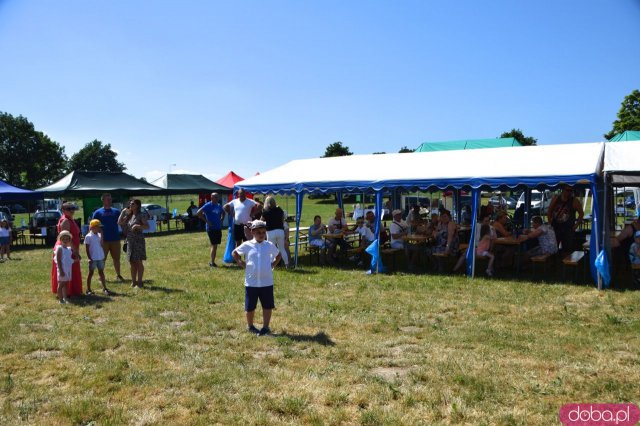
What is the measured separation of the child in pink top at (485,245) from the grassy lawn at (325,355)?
0.81 metres

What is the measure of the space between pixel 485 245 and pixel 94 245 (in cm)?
667

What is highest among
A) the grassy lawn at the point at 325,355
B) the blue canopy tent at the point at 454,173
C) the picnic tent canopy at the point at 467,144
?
the picnic tent canopy at the point at 467,144

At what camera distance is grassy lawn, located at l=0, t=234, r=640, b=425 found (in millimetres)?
3689

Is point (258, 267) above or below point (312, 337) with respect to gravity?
above

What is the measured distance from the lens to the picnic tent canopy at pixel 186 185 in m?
23.2

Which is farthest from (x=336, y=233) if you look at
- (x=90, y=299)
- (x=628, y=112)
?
(x=628, y=112)

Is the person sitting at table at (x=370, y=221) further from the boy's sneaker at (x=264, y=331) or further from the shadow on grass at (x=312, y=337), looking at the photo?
the boy's sneaker at (x=264, y=331)

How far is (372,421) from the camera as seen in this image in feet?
11.4

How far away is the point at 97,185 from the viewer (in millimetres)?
19266

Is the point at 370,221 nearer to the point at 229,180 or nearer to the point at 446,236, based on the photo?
the point at 446,236

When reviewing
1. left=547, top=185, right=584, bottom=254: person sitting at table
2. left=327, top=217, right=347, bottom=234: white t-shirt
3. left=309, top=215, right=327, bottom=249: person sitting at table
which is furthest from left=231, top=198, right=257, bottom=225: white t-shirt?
left=547, top=185, right=584, bottom=254: person sitting at table

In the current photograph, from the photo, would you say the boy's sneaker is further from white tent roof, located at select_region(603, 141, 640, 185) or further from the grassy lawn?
white tent roof, located at select_region(603, 141, 640, 185)

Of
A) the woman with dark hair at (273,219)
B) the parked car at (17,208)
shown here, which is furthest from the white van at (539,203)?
the parked car at (17,208)

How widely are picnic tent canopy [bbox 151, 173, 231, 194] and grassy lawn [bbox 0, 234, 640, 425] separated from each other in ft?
50.5
